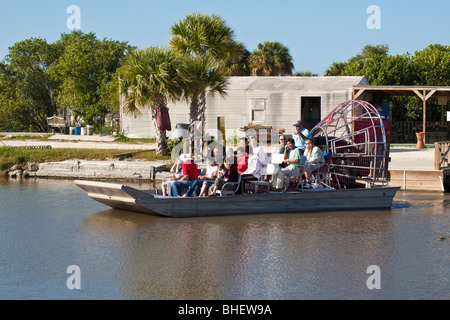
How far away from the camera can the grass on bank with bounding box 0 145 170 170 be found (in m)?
25.3

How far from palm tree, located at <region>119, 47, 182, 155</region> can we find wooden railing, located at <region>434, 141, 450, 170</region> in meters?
10.7

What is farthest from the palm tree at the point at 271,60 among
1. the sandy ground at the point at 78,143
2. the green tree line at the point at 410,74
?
the sandy ground at the point at 78,143

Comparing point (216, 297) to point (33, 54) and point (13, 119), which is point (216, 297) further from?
point (33, 54)

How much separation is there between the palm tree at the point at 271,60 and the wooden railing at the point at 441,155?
27.6 meters

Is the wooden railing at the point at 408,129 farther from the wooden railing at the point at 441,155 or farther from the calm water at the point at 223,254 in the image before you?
the calm water at the point at 223,254

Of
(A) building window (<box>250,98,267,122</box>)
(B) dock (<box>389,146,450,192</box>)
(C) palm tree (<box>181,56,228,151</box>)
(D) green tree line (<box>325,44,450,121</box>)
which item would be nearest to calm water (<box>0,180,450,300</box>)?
(B) dock (<box>389,146,450,192</box>)

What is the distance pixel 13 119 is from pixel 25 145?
21605mm

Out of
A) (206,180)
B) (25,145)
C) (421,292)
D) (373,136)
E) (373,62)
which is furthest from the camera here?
(373,62)

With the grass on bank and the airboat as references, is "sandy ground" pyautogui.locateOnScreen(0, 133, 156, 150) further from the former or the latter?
the airboat

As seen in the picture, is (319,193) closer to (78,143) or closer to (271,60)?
(78,143)

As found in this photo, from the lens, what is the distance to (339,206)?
1509cm

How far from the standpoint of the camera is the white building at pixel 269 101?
31031 millimetres

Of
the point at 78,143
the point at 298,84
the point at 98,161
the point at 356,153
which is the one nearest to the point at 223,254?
the point at 356,153
